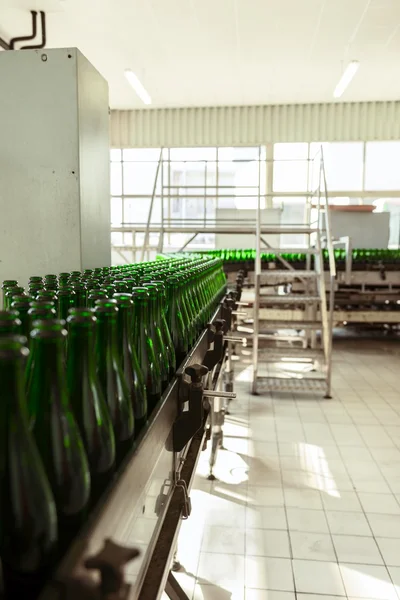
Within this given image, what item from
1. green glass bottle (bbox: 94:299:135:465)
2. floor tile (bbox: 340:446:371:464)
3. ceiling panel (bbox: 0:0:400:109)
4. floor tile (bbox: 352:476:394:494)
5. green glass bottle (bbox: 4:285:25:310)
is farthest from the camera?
ceiling panel (bbox: 0:0:400:109)

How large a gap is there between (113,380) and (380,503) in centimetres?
227

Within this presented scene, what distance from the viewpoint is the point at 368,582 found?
1892 millimetres

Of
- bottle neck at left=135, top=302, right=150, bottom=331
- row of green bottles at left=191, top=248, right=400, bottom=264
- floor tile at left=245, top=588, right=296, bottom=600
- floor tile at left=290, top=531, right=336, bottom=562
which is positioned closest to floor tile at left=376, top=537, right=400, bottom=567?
floor tile at left=290, top=531, right=336, bottom=562

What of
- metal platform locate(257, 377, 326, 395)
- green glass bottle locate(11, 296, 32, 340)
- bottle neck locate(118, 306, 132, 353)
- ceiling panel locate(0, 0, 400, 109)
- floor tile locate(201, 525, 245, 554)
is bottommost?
floor tile locate(201, 525, 245, 554)

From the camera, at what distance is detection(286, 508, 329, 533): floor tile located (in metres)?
2.26

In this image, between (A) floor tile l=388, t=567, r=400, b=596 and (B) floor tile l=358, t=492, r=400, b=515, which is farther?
(B) floor tile l=358, t=492, r=400, b=515

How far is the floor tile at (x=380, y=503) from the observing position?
2414 mm

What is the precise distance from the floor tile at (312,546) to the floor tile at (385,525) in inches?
9.9

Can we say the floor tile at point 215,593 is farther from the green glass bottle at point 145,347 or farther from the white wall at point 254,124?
the white wall at point 254,124

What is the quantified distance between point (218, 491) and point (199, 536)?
0.43m

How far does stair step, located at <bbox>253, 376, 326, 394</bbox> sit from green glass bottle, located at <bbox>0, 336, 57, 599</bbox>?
3841 mm

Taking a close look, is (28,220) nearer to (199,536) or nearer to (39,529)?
(199,536)

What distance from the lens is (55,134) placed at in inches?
76.6

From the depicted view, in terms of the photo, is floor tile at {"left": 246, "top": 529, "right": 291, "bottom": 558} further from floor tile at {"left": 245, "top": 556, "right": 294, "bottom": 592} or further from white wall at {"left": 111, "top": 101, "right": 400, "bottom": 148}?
white wall at {"left": 111, "top": 101, "right": 400, "bottom": 148}
